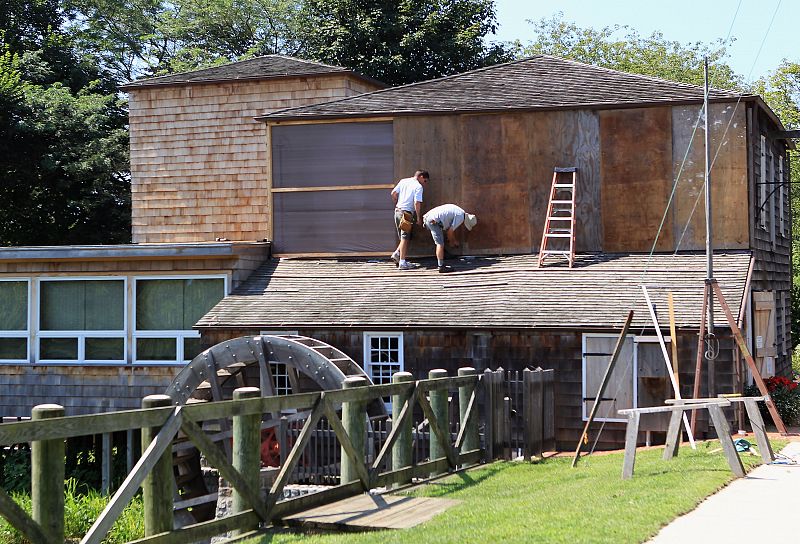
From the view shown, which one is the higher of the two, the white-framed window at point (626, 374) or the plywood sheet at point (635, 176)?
the plywood sheet at point (635, 176)

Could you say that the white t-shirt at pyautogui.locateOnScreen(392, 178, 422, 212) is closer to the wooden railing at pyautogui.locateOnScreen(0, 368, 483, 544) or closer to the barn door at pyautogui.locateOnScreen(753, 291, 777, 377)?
the barn door at pyautogui.locateOnScreen(753, 291, 777, 377)

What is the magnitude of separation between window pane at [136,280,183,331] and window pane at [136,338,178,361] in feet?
0.82

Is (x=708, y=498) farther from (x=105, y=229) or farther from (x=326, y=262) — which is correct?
(x=105, y=229)

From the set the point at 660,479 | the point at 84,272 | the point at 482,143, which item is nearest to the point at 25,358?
the point at 84,272

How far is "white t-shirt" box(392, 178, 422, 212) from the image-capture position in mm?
21984

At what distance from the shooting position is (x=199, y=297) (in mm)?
22234

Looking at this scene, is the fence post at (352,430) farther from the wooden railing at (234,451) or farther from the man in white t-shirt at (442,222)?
the man in white t-shirt at (442,222)

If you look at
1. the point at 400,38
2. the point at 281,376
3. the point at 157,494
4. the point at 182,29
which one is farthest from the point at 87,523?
the point at 182,29

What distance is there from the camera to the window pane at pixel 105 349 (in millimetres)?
22531

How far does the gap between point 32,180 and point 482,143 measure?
19586 millimetres

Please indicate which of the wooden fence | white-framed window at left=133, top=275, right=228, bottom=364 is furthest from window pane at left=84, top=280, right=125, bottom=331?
the wooden fence

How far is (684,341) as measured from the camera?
1744 centimetres

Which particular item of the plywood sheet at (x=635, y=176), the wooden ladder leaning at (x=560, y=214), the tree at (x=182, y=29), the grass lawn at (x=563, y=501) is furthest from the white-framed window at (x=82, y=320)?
the tree at (x=182, y=29)

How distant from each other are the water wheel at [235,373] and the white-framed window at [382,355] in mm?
817
